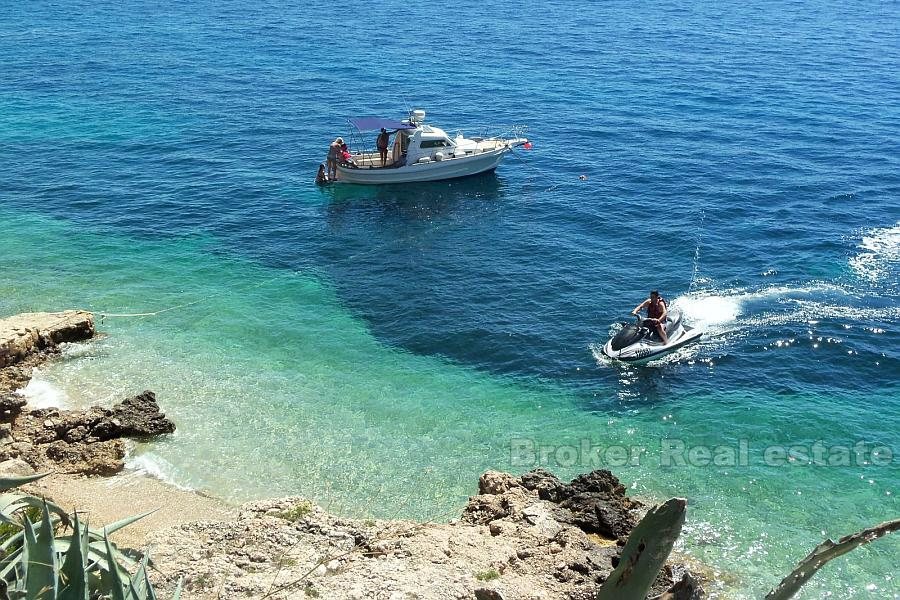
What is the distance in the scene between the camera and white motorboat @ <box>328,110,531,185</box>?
4284 centimetres

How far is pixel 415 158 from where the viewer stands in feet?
142

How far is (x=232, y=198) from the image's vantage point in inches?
1618

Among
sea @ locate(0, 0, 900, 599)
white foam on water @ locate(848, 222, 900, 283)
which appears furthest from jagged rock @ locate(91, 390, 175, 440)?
white foam on water @ locate(848, 222, 900, 283)

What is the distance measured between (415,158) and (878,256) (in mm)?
22088

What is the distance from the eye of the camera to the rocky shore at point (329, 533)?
14.3m

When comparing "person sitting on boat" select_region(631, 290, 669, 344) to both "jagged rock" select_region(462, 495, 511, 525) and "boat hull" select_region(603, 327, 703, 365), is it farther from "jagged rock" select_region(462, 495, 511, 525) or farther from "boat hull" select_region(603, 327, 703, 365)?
"jagged rock" select_region(462, 495, 511, 525)

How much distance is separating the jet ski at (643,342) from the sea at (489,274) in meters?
0.52

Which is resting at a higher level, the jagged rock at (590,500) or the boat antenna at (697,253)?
the boat antenna at (697,253)

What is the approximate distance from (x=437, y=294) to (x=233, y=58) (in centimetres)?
4181

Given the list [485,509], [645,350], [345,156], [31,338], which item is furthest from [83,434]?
[345,156]

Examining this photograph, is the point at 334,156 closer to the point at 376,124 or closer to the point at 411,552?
the point at 376,124

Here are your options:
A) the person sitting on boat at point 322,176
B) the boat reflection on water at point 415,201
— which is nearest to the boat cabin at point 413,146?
the boat reflection on water at point 415,201

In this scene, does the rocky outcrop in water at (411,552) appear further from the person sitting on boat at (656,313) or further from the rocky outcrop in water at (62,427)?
the person sitting on boat at (656,313)

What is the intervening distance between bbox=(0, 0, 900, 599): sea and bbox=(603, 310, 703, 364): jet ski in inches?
20.5
